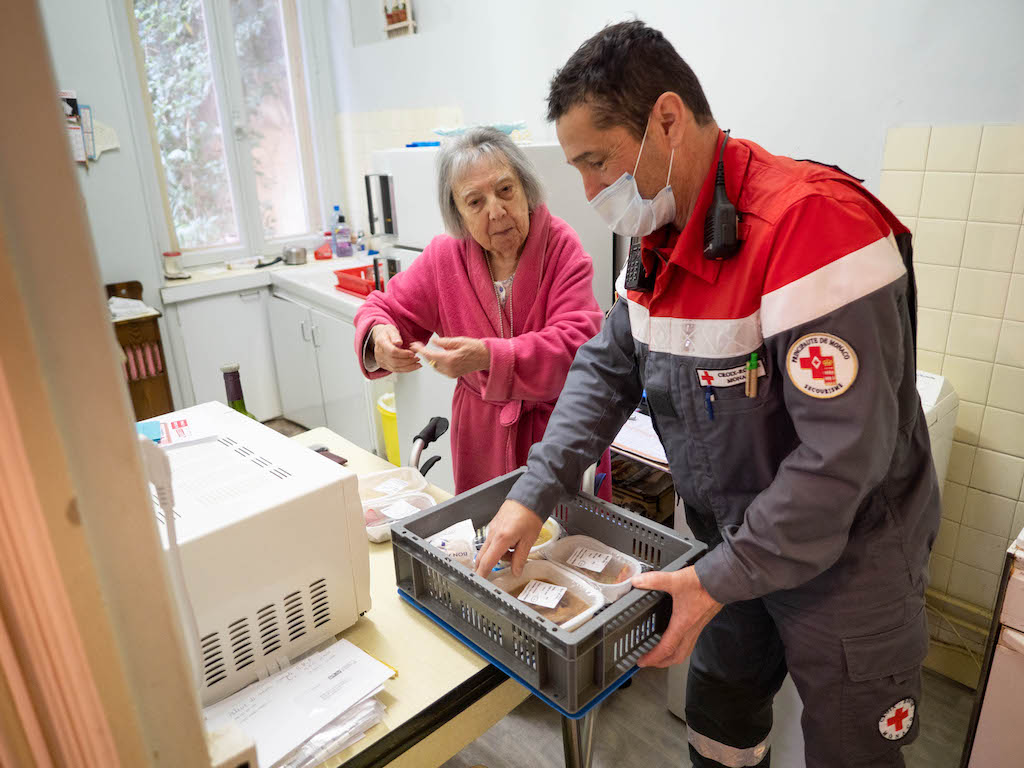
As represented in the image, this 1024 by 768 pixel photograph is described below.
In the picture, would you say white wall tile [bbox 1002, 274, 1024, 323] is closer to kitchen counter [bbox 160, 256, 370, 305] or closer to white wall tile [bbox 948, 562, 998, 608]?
white wall tile [bbox 948, 562, 998, 608]

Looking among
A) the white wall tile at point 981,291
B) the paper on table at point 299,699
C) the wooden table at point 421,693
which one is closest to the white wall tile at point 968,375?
the white wall tile at point 981,291

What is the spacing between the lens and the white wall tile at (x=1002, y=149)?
1852mm

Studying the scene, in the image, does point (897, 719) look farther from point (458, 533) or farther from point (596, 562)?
point (458, 533)

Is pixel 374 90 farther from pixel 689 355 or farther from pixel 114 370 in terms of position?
pixel 114 370

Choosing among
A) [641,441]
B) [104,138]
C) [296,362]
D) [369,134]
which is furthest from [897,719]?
[369,134]

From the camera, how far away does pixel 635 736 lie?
Answer: 2.12 metres

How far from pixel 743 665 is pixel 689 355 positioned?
709 mm

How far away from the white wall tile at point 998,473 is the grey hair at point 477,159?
61.7 inches

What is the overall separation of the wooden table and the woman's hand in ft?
1.84

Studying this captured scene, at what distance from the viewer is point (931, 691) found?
90.1 inches

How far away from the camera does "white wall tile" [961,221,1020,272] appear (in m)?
1.92

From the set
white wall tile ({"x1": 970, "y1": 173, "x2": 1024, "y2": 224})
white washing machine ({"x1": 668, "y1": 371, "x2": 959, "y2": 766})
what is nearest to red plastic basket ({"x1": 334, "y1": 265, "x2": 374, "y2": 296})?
white washing machine ({"x1": 668, "y1": 371, "x2": 959, "y2": 766})

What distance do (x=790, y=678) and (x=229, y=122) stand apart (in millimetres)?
3953

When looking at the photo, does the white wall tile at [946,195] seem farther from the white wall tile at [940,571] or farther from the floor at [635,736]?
the floor at [635,736]
